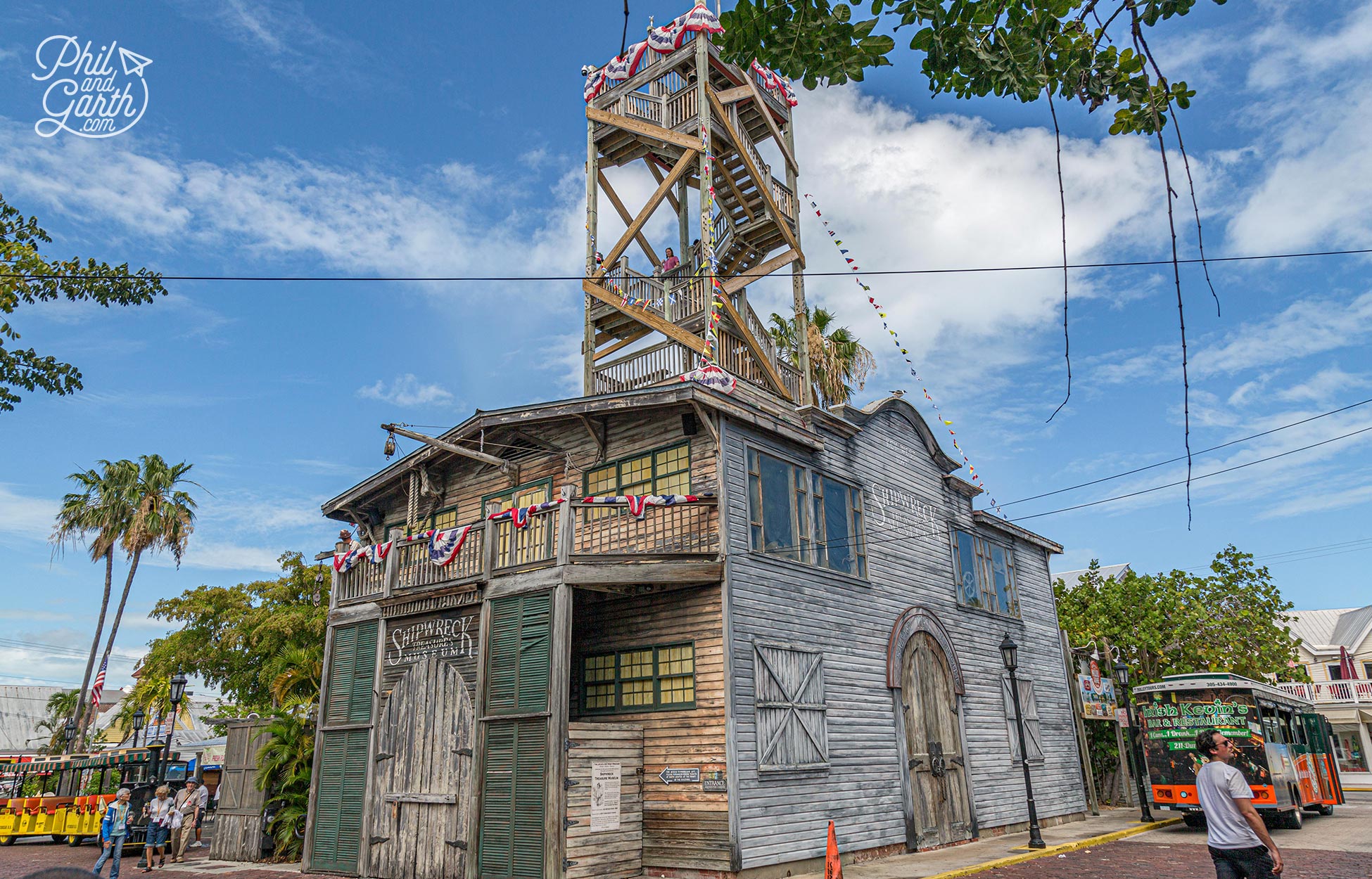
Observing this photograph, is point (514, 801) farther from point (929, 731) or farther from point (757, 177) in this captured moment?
point (757, 177)

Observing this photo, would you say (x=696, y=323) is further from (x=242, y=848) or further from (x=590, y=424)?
(x=242, y=848)

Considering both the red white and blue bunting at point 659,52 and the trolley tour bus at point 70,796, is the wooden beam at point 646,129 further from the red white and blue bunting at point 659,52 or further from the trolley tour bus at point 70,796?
the trolley tour bus at point 70,796

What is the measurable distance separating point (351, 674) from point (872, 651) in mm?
10152

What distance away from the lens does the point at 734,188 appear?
22250mm

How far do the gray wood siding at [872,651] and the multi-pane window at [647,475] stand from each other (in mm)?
950

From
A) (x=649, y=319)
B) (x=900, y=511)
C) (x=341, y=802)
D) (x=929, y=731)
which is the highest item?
(x=649, y=319)

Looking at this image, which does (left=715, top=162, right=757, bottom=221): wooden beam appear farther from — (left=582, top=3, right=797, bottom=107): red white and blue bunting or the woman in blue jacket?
the woman in blue jacket

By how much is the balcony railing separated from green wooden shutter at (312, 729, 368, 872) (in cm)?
4275

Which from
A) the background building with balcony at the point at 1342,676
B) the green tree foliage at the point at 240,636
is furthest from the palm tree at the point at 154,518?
the background building with balcony at the point at 1342,676

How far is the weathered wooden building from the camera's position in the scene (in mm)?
13930

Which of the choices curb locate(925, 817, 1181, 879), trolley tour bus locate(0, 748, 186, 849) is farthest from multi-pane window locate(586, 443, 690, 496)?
trolley tour bus locate(0, 748, 186, 849)

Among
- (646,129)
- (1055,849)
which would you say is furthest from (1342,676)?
(646,129)

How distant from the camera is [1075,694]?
25.6 meters

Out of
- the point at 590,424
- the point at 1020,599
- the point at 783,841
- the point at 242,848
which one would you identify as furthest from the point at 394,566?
the point at 1020,599
